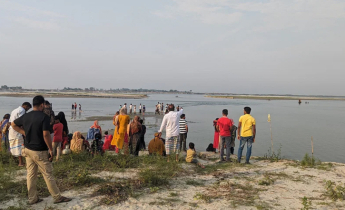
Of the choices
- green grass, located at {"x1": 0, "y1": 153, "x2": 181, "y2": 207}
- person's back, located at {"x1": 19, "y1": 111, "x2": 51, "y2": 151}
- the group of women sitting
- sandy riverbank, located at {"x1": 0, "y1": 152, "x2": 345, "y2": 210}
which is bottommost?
sandy riverbank, located at {"x1": 0, "y1": 152, "x2": 345, "y2": 210}

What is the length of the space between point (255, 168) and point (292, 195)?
82.1 inches

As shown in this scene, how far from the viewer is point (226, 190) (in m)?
5.14

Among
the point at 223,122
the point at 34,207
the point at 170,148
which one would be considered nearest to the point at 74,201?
the point at 34,207

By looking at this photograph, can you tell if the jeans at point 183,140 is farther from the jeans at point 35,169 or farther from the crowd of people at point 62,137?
the jeans at point 35,169

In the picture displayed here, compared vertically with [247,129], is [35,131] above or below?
above

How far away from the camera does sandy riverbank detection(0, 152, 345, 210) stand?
14.4 feet

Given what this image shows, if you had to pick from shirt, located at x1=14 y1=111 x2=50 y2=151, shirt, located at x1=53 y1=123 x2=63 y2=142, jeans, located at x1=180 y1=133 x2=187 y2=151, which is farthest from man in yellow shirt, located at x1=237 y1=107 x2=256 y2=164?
shirt, located at x1=14 y1=111 x2=50 y2=151

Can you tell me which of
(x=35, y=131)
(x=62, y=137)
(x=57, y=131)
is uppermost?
(x=35, y=131)

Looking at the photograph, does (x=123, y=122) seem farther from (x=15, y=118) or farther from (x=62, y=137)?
(x=15, y=118)

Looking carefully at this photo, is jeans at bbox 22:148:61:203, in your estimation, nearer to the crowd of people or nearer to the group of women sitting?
the crowd of people

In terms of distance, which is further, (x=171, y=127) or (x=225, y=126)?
(x=225, y=126)

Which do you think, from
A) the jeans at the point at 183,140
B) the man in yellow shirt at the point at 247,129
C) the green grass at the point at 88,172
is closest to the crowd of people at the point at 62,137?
the man in yellow shirt at the point at 247,129

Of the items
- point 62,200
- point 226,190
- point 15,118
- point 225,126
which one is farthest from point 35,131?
point 225,126

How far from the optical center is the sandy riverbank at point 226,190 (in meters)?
4.38
